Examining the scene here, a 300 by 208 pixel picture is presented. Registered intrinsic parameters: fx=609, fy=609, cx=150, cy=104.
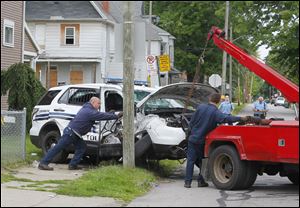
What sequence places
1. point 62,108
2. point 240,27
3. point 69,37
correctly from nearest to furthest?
point 62,108 < point 240,27 < point 69,37

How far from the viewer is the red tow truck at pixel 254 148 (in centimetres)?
985


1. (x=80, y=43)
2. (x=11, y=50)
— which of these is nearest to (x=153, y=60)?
(x=11, y=50)

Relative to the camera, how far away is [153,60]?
2438 cm

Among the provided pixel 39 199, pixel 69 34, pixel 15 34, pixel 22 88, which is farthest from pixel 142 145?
pixel 69 34

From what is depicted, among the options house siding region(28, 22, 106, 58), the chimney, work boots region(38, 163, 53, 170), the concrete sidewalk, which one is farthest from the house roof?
the concrete sidewalk

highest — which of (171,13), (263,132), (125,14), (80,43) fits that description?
(171,13)

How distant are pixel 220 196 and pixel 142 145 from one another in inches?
115

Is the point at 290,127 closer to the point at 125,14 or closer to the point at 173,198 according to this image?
the point at 173,198

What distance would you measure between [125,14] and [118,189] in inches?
154

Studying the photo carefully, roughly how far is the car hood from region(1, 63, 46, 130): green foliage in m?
7.48

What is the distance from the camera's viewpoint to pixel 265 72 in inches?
437

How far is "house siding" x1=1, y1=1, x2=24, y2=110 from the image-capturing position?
88.9 feet

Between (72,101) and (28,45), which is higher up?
(28,45)

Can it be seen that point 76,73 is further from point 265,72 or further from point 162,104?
point 265,72
